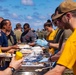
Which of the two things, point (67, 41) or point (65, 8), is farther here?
point (65, 8)

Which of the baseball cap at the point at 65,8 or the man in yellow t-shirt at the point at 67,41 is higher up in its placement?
the baseball cap at the point at 65,8

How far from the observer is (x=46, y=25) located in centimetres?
773

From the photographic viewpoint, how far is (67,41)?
7.34ft

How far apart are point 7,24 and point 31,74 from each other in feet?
9.39

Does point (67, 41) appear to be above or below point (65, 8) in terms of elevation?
below

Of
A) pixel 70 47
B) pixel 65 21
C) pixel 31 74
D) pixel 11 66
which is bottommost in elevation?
pixel 31 74

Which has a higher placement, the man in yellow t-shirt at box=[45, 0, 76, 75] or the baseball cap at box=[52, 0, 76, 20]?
the baseball cap at box=[52, 0, 76, 20]

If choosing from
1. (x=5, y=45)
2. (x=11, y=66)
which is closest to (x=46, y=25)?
(x=5, y=45)

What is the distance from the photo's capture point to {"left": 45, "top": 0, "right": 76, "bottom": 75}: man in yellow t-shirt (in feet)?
A: 7.15

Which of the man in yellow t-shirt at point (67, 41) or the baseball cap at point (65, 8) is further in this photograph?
the baseball cap at point (65, 8)

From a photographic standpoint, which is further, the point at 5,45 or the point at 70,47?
the point at 5,45

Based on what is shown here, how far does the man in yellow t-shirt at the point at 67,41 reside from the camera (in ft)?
7.15

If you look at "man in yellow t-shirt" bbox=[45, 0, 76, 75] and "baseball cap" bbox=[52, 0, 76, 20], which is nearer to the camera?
"man in yellow t-shirt" bbox=[45, 0, 76, 75]

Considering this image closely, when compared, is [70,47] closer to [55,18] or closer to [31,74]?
[55,18]
